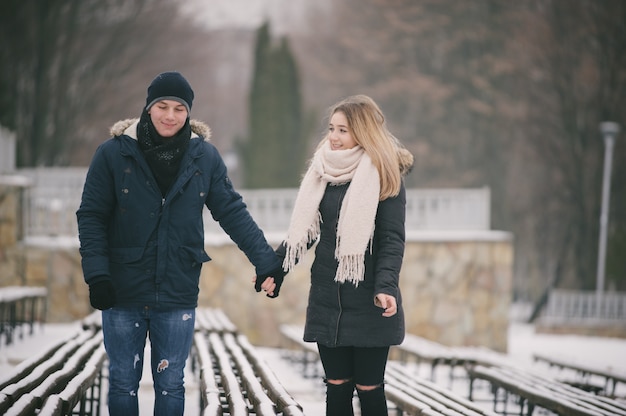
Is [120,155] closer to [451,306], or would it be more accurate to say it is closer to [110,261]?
[110,261]

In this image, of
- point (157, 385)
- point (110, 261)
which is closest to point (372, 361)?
point (157, 385)

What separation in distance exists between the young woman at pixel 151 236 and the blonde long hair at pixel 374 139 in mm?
698

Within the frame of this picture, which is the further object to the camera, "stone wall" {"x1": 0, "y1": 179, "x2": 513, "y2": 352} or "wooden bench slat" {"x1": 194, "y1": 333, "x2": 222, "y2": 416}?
"stone wall" {"x1": 0, "y1": 179, "x2": 513, "y2": 352}

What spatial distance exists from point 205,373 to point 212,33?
36408mm

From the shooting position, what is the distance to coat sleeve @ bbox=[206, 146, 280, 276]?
405 centimetres

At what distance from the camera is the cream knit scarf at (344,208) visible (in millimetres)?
3854

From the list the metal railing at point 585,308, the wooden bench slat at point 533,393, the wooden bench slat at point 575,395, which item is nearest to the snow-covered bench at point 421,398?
the wooden bench slat at point 533,393

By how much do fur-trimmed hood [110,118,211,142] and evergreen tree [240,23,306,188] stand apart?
2150 cm

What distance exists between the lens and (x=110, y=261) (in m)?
3.79

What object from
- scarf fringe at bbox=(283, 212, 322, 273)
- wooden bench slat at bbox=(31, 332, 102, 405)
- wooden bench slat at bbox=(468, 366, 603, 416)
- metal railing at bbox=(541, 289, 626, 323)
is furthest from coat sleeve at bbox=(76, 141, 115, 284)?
metal railing at bbox=(541, 289, 626, 323)

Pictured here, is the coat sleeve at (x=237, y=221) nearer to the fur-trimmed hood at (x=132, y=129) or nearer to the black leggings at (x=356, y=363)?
the fur-trimmed hood at (x=132, y=129)

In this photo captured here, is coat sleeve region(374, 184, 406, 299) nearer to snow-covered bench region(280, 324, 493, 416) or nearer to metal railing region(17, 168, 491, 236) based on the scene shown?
snow-covered bench region(280, 324, 493, 416)

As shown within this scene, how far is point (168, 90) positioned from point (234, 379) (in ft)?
5.42

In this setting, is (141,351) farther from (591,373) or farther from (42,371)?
(591,373)
